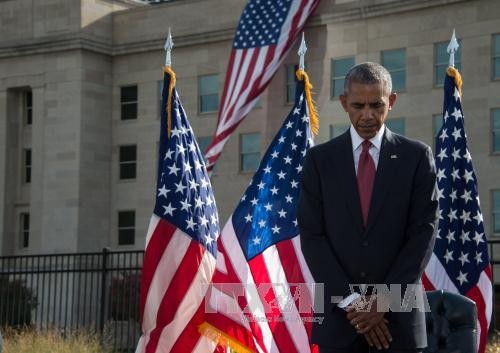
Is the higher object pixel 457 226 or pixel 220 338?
pixel 457 226

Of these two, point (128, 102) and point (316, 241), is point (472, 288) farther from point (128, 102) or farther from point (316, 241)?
point (128, 102)

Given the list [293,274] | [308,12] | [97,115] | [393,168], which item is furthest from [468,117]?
[393,168]

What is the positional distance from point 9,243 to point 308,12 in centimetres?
1716

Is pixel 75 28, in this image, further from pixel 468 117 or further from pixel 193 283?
pixel 193 283

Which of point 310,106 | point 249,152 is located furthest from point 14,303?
point 249,152

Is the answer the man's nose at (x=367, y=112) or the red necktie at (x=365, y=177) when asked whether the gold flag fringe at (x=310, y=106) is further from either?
the man's nose at (x=367, y=112)

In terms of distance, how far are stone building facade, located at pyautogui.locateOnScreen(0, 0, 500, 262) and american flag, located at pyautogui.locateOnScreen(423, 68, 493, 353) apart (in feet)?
92.3

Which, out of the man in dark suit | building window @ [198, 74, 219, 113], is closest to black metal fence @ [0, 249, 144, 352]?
the man in dark suit

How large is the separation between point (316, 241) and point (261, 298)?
572 cm

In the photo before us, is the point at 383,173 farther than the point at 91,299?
No

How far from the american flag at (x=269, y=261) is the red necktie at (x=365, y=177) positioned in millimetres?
4817

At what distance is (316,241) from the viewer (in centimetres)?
544

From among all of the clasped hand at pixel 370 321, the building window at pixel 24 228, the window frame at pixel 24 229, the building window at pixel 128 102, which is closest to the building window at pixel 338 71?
the building window at pixel 128 102

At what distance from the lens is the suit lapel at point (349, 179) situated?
17.8 ft
